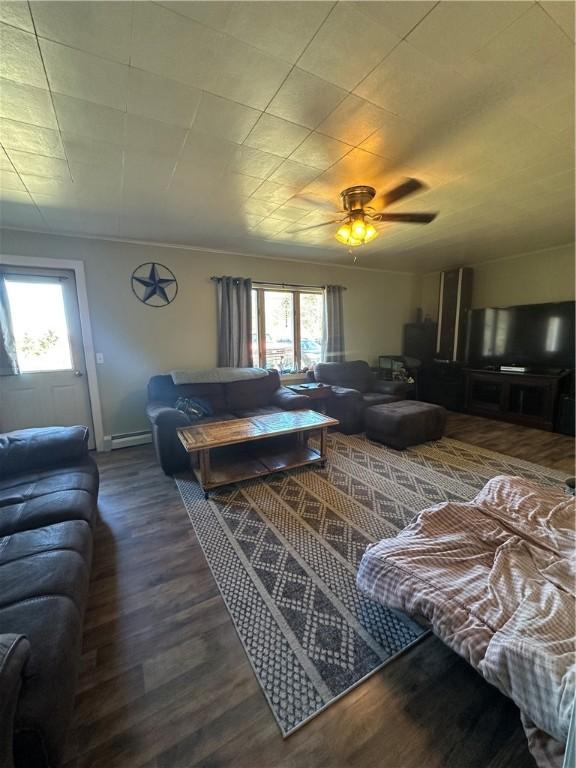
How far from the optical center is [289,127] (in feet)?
5.38

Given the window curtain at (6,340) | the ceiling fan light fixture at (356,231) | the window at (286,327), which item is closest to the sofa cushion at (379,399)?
the window at (286,327)

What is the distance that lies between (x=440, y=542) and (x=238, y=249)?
388cm

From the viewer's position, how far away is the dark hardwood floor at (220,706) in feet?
3.08

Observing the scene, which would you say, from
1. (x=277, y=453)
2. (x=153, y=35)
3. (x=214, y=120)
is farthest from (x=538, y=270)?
(x=153, y=35)

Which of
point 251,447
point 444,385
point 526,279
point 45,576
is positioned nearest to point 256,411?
point 251,447

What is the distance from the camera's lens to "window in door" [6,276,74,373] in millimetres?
3117

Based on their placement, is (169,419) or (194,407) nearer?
(169,419)

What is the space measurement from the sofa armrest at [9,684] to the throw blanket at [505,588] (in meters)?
1.19

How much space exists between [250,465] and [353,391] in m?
1.84

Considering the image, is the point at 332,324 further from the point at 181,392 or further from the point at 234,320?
the point at 181,392

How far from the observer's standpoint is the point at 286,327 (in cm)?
469

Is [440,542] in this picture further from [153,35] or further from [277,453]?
[153,35]

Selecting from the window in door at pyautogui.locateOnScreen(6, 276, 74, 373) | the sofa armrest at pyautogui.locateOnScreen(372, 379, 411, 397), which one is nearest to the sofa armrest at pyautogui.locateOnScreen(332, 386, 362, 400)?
the sofa armrest at pyautogui.locateOnScreen(372, 379, 411, 397)

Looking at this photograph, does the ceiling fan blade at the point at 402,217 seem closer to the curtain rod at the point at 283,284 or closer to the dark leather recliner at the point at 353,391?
the dark leather recliner at the point at 353,391
